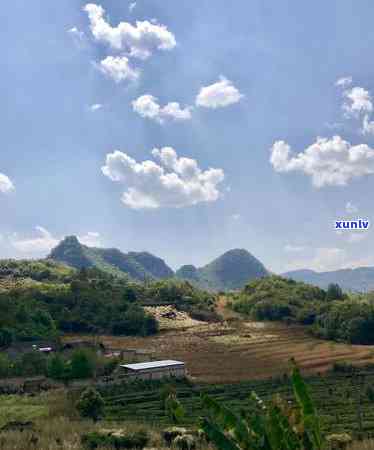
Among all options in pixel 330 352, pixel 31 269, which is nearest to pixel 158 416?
pixel 330 352

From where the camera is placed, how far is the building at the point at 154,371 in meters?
52.7

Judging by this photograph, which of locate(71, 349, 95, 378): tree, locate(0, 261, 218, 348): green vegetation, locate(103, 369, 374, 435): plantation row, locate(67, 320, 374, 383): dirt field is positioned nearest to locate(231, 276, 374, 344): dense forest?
locate(67, 320, 374, 383): dirt field

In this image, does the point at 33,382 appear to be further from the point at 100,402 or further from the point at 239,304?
the point at 239,304

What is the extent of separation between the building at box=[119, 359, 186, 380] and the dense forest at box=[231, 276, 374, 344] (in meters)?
45.8

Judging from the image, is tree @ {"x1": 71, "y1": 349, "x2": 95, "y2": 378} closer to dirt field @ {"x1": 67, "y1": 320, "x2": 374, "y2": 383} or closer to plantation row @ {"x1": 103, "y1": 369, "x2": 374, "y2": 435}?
plantation row @ {"x1": 103, "y1": 369, "x2": 374, "y2": 435}

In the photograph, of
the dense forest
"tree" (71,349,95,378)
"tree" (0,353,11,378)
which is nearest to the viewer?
"tree" (71,349,95,378)

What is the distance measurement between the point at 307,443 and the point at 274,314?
349 ft

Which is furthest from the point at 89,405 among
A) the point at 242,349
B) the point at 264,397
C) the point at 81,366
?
the point at 242,349

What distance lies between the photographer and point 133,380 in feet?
166

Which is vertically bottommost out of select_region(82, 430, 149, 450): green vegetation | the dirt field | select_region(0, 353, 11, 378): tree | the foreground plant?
the dirt field

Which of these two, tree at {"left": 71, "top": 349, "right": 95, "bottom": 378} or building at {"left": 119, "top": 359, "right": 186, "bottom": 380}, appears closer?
tree at {"left": 71, "top": 349, "right": 95, "bottom": 378}

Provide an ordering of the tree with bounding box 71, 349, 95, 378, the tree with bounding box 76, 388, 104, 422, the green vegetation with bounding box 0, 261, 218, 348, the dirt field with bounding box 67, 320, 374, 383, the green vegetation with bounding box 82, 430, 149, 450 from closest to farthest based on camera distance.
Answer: the green vegetation with bounding box 82, 430, 149, 450, the tree with bounding box 76, 388, 104, 422, the tree with bounding box 71, 349, 95, 378, the dirt field with bounding box 67, 320, 374, 383, the green vegetation with bounding box 0, 261, 218, 348

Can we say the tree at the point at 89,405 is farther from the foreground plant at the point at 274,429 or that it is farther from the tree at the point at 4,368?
the tree at the point at 4,368

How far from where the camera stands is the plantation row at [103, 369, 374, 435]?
31922mm
